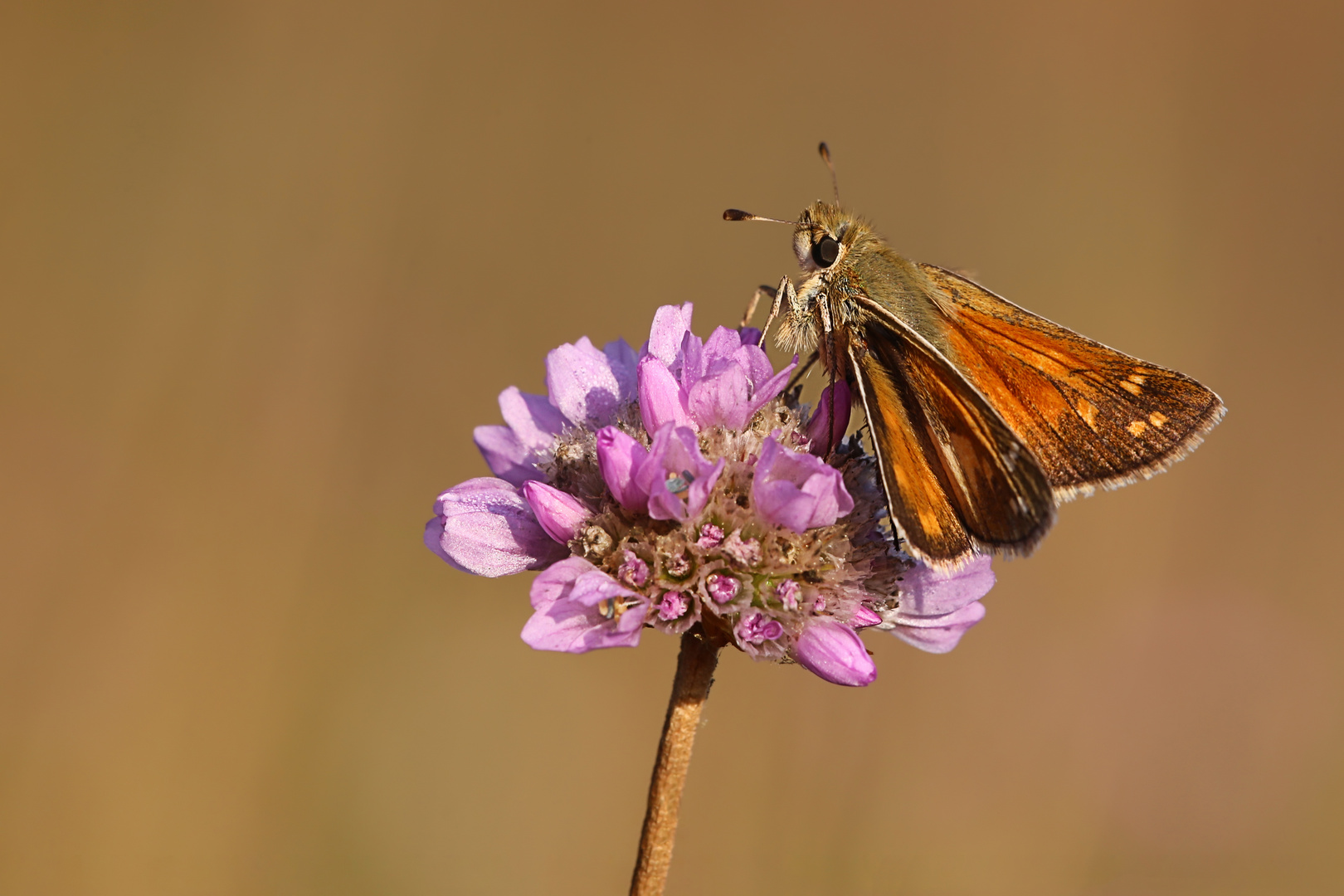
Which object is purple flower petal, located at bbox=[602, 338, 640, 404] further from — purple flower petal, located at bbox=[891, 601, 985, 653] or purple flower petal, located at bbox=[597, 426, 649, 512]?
purple flower petal, located at bbox=[891, 601, 985, 653]

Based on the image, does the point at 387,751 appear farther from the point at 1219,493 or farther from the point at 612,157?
the point at 1219,493

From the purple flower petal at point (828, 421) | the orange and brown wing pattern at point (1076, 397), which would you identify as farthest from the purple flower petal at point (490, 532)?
the orange and brown wing pattern at point (1076, 397)

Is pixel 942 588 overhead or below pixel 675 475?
below

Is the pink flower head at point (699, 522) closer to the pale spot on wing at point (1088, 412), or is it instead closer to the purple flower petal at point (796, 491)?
the purple flower petal at point (796, 491)

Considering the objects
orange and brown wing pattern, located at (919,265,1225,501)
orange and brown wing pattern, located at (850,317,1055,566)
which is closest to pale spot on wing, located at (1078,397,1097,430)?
orange and brown wing pattern, located at (919,265,1225,501)

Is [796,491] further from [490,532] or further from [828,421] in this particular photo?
[490,532]

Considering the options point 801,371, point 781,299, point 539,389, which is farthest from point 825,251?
point 539,389

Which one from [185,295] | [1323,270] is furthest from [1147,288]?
[185,295]
